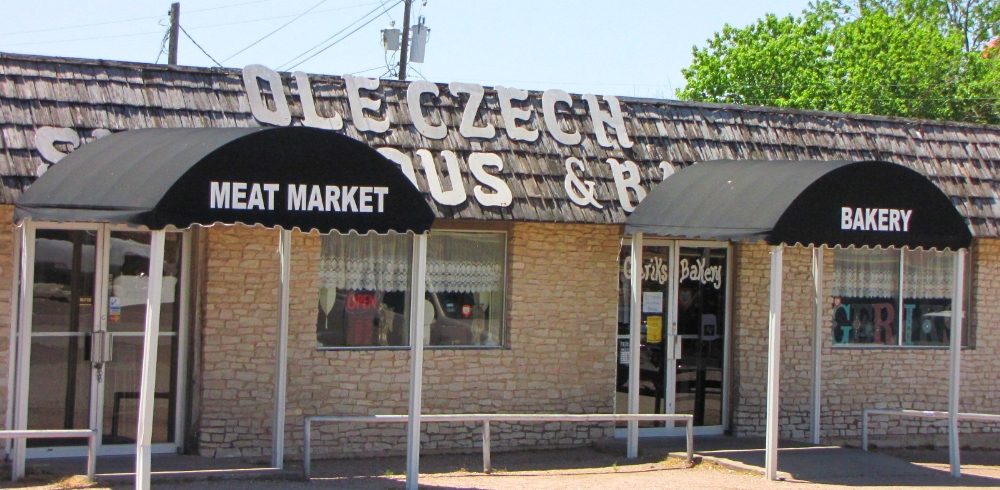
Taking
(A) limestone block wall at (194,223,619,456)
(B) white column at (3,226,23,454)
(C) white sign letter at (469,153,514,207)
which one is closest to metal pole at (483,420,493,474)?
(A) limestone block wall at (194,223,619,456)

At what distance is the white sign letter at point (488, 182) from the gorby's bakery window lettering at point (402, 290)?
2.78 ft

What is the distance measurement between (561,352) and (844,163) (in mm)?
3413

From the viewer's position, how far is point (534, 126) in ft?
36.3

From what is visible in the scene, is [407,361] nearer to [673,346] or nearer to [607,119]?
[673,346]

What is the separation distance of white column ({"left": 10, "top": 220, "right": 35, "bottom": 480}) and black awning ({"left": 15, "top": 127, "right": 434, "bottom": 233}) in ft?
1.75

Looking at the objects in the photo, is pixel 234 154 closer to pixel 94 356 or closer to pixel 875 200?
pixel 94 356

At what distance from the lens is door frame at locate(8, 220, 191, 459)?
8883 millimetres

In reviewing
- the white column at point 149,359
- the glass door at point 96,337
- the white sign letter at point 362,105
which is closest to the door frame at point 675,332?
A: the white sign letter at point 362,105

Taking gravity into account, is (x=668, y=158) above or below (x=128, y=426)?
above

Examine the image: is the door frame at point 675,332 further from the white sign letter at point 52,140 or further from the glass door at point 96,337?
the white sign letter at point 52,140

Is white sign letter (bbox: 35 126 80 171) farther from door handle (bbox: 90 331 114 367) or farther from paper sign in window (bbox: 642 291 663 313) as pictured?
paper sign in window (bbox: 642 291 663 313)

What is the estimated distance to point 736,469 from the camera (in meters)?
10.2

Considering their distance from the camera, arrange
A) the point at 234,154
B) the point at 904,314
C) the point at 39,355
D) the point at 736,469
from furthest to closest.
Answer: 1. the point at 904,314
2. the point at 736,469
3. the point at 39,355
4. the point at 234,154

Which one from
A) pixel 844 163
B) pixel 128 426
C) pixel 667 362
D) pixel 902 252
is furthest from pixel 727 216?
pixel 128 426
